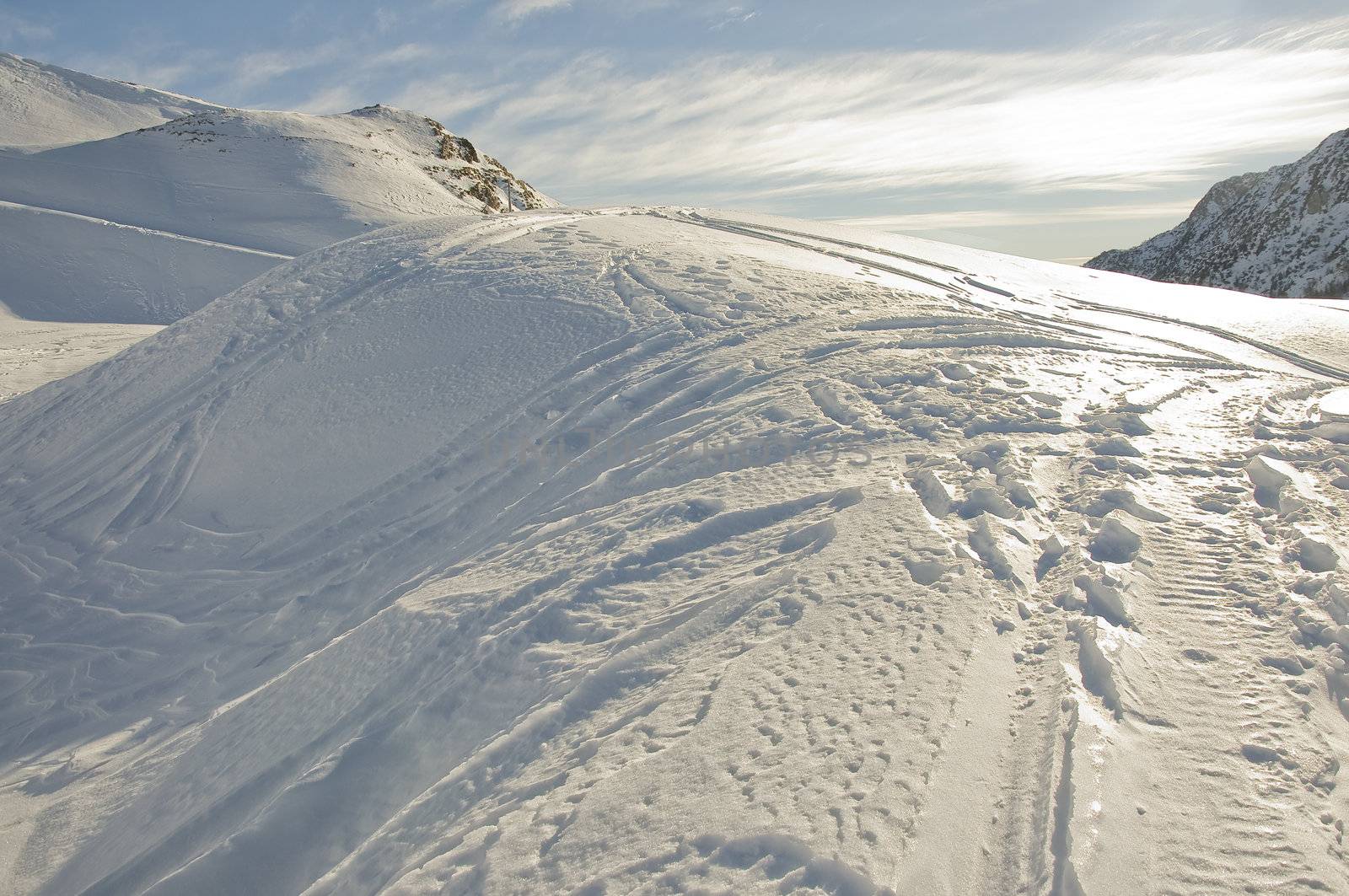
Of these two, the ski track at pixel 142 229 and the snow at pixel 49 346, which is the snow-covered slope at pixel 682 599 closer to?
the snow at pixel 49 346

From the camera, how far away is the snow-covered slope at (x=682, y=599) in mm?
2055

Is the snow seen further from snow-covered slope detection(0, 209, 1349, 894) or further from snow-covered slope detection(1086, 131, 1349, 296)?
snow-covered slope detection(1086, 131, 1349, 296)

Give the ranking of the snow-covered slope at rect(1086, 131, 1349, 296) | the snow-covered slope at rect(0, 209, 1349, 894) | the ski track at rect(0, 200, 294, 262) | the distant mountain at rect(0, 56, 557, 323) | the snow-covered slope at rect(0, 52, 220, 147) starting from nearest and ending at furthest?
1. the snow-covered slope at rect(0, 209, 1349, 894)
2. the distant mountain at rect(0, 56, 557, 323)
3. the ski track at rect(0, 200, 294, 262)
4. the snow-covered slope at rect(0, 52, 220, 147)
5. the snow-covered slope at rect(1086, 131, 1349, 296)

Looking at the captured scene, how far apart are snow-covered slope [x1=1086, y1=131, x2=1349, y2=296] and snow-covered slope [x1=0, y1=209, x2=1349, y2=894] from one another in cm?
2658

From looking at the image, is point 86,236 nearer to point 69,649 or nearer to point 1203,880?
point 69,649

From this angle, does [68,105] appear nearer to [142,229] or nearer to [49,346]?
[142,229]

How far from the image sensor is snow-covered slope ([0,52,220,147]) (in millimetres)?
22562

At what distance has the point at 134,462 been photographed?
5.46 m

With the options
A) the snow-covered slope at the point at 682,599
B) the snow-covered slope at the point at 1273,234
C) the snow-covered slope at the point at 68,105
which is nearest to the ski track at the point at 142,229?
the snow-covered slope at the point at 68,105

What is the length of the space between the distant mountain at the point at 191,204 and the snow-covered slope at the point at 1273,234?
28.1 metres

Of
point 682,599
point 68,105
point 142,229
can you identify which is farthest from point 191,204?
point 682,599

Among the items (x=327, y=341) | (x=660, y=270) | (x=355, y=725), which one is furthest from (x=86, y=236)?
(x=355, y=725)

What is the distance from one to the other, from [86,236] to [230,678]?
1642 cm

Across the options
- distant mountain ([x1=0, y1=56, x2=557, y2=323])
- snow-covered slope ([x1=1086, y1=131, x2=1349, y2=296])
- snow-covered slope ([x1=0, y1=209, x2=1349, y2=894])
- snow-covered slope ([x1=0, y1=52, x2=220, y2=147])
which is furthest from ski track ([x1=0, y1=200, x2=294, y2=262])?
snow-covered slope ([x1=1086, y1=131, x2=1349, y2=296])
